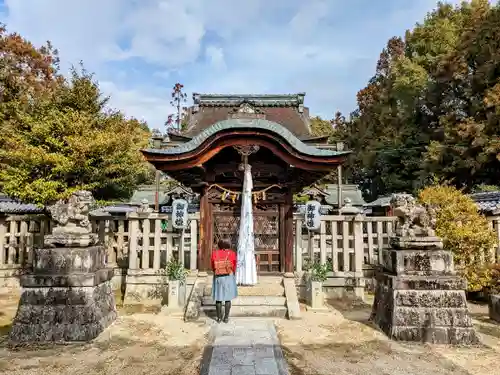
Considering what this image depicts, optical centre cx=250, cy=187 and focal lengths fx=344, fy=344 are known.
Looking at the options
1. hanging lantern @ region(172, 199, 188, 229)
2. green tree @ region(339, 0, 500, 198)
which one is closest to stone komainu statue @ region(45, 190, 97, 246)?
hanging lantern @ region(172, 199, 188, 229)

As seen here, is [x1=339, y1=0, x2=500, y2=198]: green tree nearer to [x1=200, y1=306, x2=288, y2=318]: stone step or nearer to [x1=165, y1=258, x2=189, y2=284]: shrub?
[x1=200, y1=306, x2=288, y2=318]: stone step

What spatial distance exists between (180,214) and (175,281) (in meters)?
1.98

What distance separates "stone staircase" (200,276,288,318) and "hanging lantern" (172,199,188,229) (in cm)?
190

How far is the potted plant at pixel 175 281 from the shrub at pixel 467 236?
7170 millimetres

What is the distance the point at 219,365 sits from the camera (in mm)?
4992

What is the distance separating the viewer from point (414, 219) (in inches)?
279

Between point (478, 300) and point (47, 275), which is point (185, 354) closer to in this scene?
point (47, 275)

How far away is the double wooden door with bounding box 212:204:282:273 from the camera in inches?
373

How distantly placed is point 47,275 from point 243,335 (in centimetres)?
391

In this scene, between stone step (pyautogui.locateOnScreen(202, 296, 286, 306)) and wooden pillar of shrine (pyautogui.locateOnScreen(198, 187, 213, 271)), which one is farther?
wooden pillar of shrine (pyautogui.locateOnScreen(198, 187, 213, 271))

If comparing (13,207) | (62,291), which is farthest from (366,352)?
(13,207)

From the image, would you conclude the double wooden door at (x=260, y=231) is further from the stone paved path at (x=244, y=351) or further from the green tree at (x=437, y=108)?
the green tree at (x=437, y=108)

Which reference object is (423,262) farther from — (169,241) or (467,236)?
(169,241)

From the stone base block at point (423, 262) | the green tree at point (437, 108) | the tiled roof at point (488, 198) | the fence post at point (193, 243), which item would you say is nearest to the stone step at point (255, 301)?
the fence post at point (193, 243)
